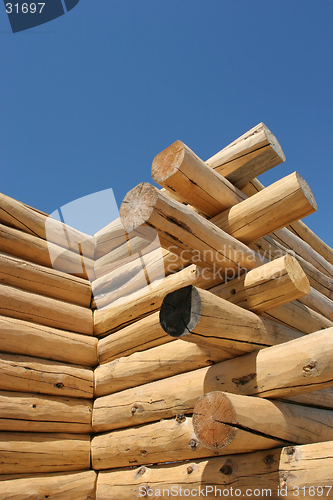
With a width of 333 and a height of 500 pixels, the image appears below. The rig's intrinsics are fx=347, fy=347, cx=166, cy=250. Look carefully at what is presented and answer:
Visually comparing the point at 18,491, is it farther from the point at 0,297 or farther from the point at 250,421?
the point at 250,421

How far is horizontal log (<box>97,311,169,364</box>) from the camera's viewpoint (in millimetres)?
3367

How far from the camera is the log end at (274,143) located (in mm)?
3115

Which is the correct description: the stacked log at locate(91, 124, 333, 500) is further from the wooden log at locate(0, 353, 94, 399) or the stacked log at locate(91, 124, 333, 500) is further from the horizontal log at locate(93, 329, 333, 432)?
the wooden log at locate(0, 353, 94, 399)

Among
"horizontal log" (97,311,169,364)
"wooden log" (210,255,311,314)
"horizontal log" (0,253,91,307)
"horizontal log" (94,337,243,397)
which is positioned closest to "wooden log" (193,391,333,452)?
"horizontal log" (94,337,243,397)

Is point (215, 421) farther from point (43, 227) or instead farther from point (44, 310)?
point (43, 227)

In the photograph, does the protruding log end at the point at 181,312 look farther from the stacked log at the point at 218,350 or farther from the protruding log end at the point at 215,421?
the protruding log end at the point at 215,421

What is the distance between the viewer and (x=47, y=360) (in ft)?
11.4

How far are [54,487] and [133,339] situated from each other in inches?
55.9

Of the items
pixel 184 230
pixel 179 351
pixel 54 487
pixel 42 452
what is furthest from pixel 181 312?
pixel 54 487

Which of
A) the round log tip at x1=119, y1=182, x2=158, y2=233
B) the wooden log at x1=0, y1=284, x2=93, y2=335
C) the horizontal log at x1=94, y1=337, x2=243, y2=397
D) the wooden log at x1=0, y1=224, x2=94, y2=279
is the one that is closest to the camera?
the round log tip at x1=119, y1=182, x2=158, y2=233

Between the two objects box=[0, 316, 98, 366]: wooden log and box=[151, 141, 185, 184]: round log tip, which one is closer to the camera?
box=[151, 141, 185, 184]: round log tip

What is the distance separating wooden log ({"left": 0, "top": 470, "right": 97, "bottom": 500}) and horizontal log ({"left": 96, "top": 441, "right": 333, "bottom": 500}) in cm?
34

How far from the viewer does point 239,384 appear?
2.57 m

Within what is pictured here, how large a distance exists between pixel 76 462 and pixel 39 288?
1759 mm
